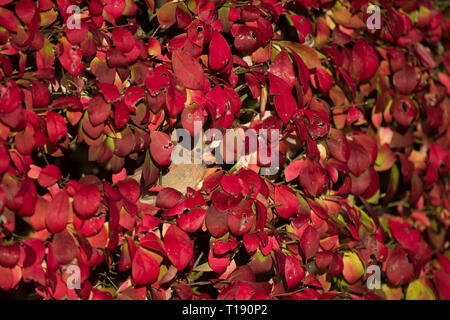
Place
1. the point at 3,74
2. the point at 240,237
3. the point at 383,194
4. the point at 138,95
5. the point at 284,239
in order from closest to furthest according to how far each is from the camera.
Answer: the point at 3,74, the point at 138,95, the point at 240,237, the point at 284,239, the point at 383,194

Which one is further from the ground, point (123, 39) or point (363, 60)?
point (123, 39)

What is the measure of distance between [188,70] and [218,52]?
0.33 ft

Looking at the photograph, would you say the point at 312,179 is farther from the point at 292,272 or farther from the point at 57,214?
the point at 57,214

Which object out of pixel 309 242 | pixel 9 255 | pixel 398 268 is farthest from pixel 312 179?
pixel 9 255

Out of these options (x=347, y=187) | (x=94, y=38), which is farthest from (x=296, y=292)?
(x=94, y=38)

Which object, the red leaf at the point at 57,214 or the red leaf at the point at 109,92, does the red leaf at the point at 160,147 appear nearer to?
the red leaf at the point at 109,92

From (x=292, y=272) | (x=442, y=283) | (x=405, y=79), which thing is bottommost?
(x=442, y=283)

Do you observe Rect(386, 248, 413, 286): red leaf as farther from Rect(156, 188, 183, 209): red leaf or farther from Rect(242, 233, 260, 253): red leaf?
Rect(156, 188, 183, 209): red leaf

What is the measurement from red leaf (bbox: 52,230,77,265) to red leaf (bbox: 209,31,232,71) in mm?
610

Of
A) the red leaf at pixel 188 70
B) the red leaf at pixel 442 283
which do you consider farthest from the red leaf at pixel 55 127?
the red leaf at pixel 442 283

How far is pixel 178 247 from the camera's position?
1.42m

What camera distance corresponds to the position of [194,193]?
1.47 meters

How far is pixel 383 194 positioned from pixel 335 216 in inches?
16.0

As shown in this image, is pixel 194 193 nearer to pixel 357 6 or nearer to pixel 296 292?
pixel 296 292
